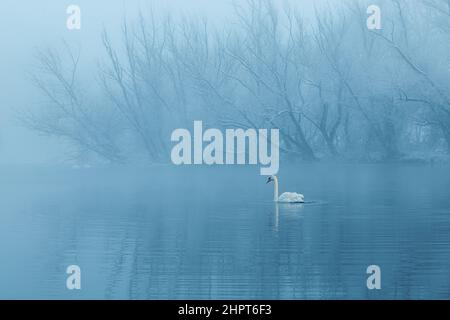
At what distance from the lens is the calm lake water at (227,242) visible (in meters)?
6.42

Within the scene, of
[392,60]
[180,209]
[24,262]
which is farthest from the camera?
[392,60]

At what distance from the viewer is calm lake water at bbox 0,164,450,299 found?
642cm

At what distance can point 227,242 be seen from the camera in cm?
832

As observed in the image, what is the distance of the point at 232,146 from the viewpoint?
24.6m

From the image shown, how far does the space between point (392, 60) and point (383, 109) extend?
1.56 m

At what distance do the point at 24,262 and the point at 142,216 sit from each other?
124 inches

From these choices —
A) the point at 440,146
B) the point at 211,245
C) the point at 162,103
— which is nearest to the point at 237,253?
the point at 211,245

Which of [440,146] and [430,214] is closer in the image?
[430,214]

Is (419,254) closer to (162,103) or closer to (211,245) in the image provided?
(211,245)

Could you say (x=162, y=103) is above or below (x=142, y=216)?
above

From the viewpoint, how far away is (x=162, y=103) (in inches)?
955
